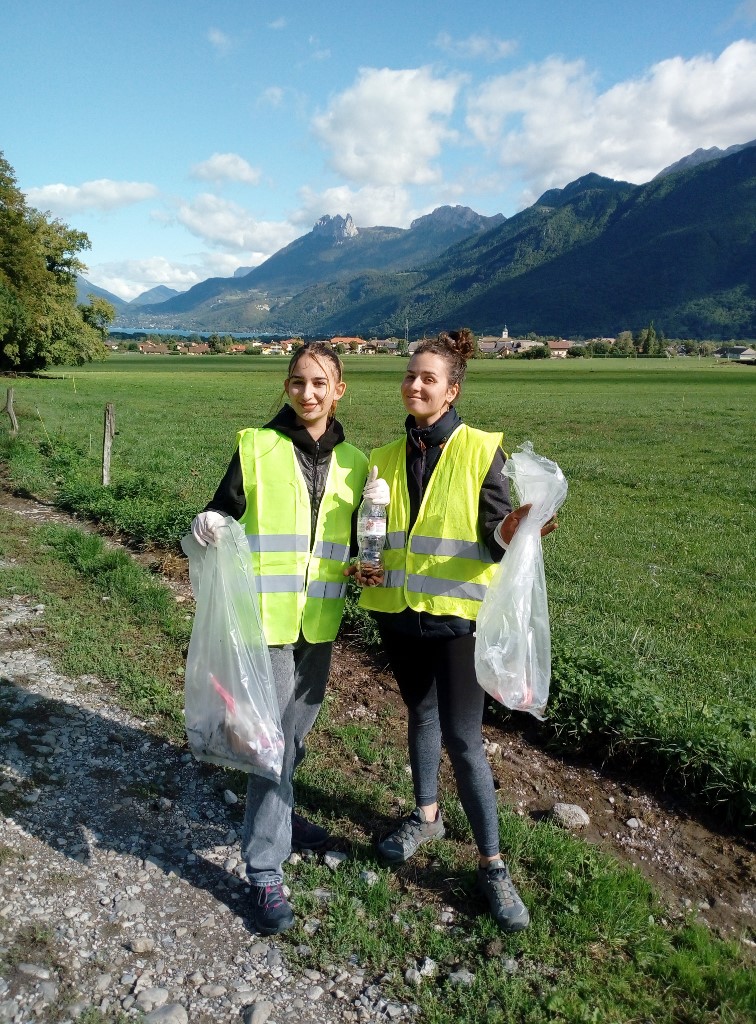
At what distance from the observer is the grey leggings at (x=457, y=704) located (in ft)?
9.54

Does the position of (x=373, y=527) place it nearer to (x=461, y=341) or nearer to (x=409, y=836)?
(x=461, y=341)

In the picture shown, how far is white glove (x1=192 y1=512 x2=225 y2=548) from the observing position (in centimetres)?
290

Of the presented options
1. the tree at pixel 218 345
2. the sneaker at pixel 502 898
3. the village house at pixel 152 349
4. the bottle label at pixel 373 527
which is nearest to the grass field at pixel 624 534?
the bottle label at pixel 373 527

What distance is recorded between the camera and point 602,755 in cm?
421

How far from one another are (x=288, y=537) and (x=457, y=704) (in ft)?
3.27

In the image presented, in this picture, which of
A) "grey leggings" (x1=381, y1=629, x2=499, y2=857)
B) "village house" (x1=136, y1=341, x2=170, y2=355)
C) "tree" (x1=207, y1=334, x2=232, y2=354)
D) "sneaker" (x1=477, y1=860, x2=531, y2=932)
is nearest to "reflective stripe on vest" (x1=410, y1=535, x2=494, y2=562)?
"grey leggings" (x1=381, y1=629, x2=499, y2=857)

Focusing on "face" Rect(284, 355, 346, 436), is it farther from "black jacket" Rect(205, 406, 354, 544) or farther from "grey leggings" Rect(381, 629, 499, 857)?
"grey leggings" Rect(381, 629, 499, 857)

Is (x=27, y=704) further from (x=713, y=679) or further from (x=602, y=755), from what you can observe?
(x=713, y=679)

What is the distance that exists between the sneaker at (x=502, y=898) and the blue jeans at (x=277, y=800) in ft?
2.80

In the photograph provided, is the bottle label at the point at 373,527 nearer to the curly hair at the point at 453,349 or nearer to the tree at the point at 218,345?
the curly hair at the point at 453,349

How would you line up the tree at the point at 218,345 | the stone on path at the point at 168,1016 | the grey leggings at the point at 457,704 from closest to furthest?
1. the stone on path at the point at 168,1016
2. the grey leggings at the point at 457,704
3. the tree at the point at 218,345

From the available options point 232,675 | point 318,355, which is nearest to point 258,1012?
point 232,675

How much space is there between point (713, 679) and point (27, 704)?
16.0 ft

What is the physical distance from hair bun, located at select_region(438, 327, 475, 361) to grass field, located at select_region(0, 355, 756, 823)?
2.80 feet
